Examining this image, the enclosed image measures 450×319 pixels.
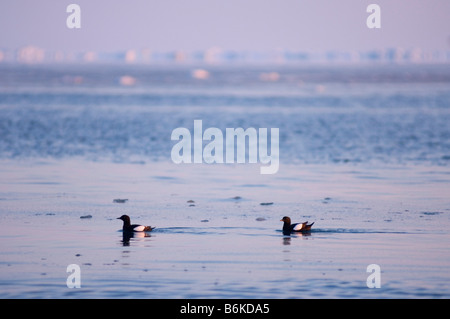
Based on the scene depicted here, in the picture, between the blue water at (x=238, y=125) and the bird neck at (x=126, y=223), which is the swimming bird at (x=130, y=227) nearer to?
the bird neck at (x=126, y=223)

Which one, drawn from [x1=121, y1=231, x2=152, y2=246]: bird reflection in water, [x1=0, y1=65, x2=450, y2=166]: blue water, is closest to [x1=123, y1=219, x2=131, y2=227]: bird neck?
[x1=121, y1=231, x2=152, y2=246]: bird reflection in water

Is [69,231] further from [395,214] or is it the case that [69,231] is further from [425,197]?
[425,197]

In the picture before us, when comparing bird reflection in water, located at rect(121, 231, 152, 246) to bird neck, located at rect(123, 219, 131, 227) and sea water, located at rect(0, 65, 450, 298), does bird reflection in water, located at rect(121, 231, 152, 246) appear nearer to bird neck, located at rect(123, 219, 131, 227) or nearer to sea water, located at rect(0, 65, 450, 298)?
sea water, located at rect(0, 65, 450, 298)

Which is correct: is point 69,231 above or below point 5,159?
below

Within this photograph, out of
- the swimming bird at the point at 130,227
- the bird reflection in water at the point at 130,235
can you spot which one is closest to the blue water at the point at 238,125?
the swimming bird at the point at 130,227

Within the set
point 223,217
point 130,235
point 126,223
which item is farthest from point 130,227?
point 223,217

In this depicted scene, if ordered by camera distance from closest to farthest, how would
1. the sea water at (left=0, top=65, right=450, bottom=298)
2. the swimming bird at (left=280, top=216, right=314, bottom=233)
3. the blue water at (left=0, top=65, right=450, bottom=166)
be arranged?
the sea water at (left=0, top=65, right=450, bottom=298), the swimming bird at (left=280, top=216, right=314, bottom=233), the blue water at (left=0, top=65, right=450, bottom=166)

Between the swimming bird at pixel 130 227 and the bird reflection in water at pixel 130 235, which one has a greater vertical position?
the swimming bird at pixel 130 227

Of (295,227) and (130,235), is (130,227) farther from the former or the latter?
(295,227)

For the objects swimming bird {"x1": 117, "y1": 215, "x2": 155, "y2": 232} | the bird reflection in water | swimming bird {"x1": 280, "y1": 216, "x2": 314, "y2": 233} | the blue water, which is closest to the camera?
the bird reflection in water

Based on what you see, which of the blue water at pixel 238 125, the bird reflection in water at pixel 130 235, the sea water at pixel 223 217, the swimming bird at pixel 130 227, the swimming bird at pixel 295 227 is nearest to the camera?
the sea water at pixel 223 217
